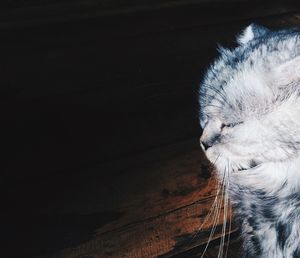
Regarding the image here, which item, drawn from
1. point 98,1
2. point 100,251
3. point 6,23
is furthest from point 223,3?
point 100,251

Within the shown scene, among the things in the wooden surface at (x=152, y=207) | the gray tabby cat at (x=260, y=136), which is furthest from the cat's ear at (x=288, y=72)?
the wooden surface at (x=152, y=207)

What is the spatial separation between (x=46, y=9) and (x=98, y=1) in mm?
245

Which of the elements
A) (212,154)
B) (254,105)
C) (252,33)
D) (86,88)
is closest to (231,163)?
(212,154)

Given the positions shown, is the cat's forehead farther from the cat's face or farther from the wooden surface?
the wooden surface

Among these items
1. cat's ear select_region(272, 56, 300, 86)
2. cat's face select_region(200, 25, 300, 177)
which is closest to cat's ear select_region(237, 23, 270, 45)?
cat's face select_region(200, 25, 300, 177)

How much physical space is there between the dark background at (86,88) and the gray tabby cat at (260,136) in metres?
0.30

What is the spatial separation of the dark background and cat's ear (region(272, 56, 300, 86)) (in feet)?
1.51

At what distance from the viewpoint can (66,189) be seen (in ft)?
3.00

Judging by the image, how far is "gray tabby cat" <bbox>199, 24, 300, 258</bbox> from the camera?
70 centimetres

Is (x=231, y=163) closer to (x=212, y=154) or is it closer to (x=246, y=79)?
(x=212, y=154)

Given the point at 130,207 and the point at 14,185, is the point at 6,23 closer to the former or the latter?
the point at 14,185

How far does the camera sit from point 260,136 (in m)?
0.72

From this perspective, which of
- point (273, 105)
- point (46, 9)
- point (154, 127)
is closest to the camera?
point (273, 105)

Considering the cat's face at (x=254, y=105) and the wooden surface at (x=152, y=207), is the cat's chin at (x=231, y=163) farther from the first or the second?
the wooden surface at (x=152, y=207)
